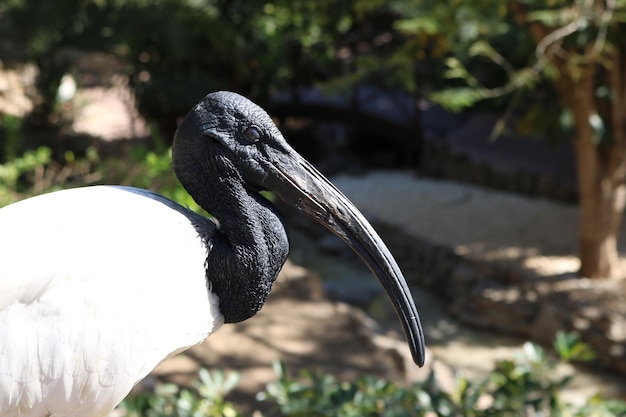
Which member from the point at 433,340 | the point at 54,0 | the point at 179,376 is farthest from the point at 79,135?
the point at 179,376

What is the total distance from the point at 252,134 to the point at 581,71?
514cm

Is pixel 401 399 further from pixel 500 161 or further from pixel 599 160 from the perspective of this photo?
pixel 500 161

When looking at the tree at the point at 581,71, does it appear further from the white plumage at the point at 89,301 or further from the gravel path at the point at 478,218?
the white plumage at the point at 89,301

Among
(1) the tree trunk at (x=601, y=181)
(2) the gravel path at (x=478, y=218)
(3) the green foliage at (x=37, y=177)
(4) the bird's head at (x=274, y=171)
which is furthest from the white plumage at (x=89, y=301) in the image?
(2) the gravel path at (x=478, y=218)

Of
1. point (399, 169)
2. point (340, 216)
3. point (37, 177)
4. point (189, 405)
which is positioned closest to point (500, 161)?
point (399, 169)

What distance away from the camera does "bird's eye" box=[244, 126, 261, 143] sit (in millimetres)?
2125

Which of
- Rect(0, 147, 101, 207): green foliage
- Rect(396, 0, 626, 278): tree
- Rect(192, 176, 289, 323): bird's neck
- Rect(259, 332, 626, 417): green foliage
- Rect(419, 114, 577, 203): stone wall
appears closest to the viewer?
Rect(192, 176, 289, 323): bird's neck

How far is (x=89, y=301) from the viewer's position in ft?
6.52

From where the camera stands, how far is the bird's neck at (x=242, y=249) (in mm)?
2113

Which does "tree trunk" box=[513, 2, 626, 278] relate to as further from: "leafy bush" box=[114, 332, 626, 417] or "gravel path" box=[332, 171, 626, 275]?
"leafy bush" box=[114, 332, 626, 417]

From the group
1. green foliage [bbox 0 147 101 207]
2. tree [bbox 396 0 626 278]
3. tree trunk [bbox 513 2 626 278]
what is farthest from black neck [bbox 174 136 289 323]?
tree trunk [bbox 513 2 626 278]

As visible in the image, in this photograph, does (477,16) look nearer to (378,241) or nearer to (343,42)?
(378,241)

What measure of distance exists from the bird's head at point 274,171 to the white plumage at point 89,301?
22 centimetres

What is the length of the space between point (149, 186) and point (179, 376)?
3.91 feet
